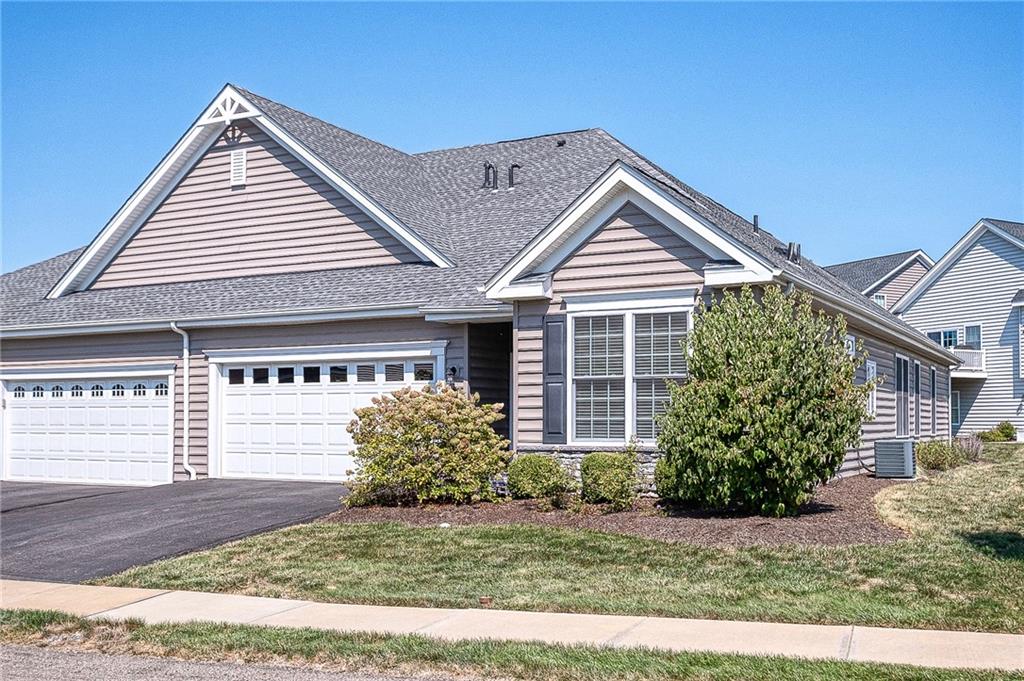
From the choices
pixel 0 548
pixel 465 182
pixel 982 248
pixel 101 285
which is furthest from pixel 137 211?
pixel 982 248

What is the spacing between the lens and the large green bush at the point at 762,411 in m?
13.2

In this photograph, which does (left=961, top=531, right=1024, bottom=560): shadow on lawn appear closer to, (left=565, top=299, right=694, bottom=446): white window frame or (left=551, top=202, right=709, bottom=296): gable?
(left=565, top=299, right=694, bottom=446): white window frame

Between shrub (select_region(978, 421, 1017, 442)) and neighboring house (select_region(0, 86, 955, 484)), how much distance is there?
51.9 feet

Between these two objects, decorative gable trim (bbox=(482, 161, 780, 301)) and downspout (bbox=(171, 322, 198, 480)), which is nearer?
decorative gable trim (bbox=(482, 161, 780, 301))

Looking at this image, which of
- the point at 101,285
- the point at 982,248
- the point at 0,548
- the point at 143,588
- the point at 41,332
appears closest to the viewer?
the point at 143,588

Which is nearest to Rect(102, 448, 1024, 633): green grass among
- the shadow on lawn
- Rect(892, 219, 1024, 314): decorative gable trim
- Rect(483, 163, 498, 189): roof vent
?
the shadow on lawn

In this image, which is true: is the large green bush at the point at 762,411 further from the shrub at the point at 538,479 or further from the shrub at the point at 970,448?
the shrub at the point at 970,448

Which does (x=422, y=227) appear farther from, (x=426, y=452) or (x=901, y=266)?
(x=901, y=266)

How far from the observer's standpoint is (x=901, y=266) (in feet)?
161

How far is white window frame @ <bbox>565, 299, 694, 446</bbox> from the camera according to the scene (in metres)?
15.7

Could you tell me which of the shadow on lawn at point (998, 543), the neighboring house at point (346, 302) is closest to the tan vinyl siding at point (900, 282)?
the neighboring house at point (346, 302)

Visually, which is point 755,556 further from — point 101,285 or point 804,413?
point 101,285

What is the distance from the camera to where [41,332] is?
21844 millimetres

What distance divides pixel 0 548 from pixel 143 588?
3.78m
